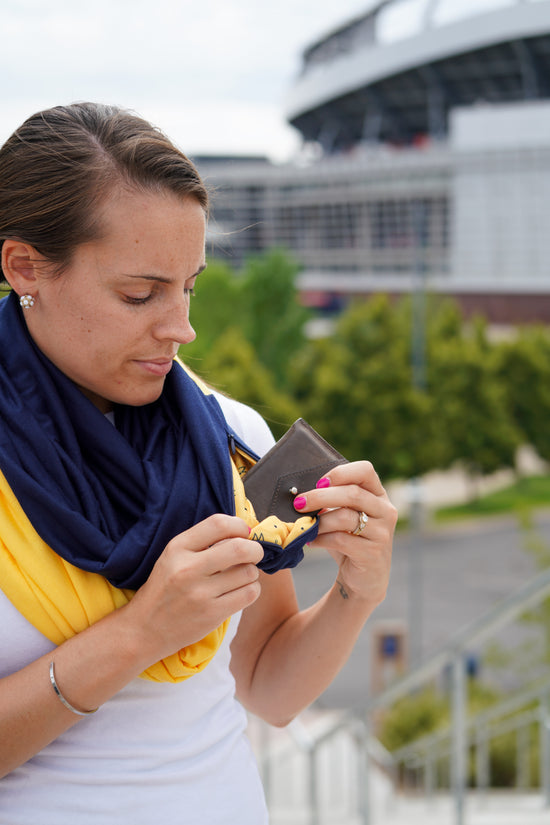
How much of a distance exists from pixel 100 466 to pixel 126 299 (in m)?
0.26

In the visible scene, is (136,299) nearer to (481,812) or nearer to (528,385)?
(481,812)

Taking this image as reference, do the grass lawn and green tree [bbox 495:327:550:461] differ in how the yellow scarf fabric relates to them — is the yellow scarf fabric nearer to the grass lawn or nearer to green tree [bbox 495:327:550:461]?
the grass lawn

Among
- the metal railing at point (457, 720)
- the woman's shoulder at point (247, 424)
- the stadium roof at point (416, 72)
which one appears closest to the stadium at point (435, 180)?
the stadium roof at point (416, 72)

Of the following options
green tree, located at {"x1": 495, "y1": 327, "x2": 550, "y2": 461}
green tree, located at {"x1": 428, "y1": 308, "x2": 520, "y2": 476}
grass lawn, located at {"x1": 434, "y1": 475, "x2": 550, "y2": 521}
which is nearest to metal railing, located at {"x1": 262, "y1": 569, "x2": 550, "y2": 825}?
green tree, located at {"x1": 428, "y1": 308, "x2": 520, "y2": 476}

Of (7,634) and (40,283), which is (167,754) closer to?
(7,634)

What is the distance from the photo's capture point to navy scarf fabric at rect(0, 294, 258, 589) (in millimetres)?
1243

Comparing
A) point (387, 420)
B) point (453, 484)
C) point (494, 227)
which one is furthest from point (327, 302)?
point (387, 420)

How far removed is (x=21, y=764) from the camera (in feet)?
4.09

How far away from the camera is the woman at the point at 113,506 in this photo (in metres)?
1.20

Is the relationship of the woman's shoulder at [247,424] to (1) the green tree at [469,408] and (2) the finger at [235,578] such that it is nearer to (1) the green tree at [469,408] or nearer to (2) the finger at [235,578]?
(2) the finger at [235,578]

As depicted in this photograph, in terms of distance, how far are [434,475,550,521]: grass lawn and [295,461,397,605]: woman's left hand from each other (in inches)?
856

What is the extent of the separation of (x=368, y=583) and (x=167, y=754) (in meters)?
0.41

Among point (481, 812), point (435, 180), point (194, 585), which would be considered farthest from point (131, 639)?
point (435, 180)

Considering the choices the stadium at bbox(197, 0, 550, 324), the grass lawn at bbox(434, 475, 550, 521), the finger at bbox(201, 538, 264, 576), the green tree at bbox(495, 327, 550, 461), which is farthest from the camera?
the stadium at bbox(197, 0, 550, 324)
